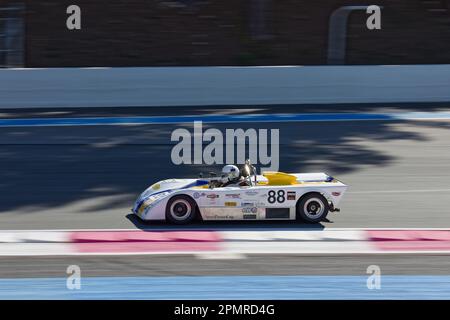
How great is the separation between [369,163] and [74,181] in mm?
4473

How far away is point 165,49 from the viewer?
2364 centimetres

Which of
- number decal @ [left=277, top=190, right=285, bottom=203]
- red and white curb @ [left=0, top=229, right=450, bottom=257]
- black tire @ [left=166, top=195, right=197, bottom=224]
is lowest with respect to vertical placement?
red and white curb @ [left=0, top=229, right=450, bottom=257]

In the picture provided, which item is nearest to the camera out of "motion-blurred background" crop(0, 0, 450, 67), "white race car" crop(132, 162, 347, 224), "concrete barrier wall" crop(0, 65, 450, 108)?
"white race car" crop(132, 162, 347, 224)

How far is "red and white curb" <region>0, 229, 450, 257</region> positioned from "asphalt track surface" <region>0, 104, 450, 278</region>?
0.69 ft

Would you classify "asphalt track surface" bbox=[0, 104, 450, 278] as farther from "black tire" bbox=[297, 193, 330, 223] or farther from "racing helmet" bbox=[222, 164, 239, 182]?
"racing helmet" bbox=[222, 164, 239, 182]

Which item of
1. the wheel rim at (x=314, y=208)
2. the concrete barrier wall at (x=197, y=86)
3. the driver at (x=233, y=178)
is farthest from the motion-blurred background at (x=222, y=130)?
Result: the driver at (x=233, y=178)

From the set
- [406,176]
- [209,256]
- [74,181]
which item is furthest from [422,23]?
[209,256]

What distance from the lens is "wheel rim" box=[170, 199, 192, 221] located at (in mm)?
9211

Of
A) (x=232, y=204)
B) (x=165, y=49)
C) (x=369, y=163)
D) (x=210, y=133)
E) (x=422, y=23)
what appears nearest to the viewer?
(x=232, y=204)

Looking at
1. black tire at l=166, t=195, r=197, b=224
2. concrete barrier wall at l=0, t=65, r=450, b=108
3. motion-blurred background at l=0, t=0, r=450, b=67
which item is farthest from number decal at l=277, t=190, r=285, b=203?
motion-blurred background at l=0, t=0, r=450, b=67

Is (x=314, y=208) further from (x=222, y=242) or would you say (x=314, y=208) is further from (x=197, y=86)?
(x=197, y=86)

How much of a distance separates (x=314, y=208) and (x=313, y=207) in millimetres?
18
